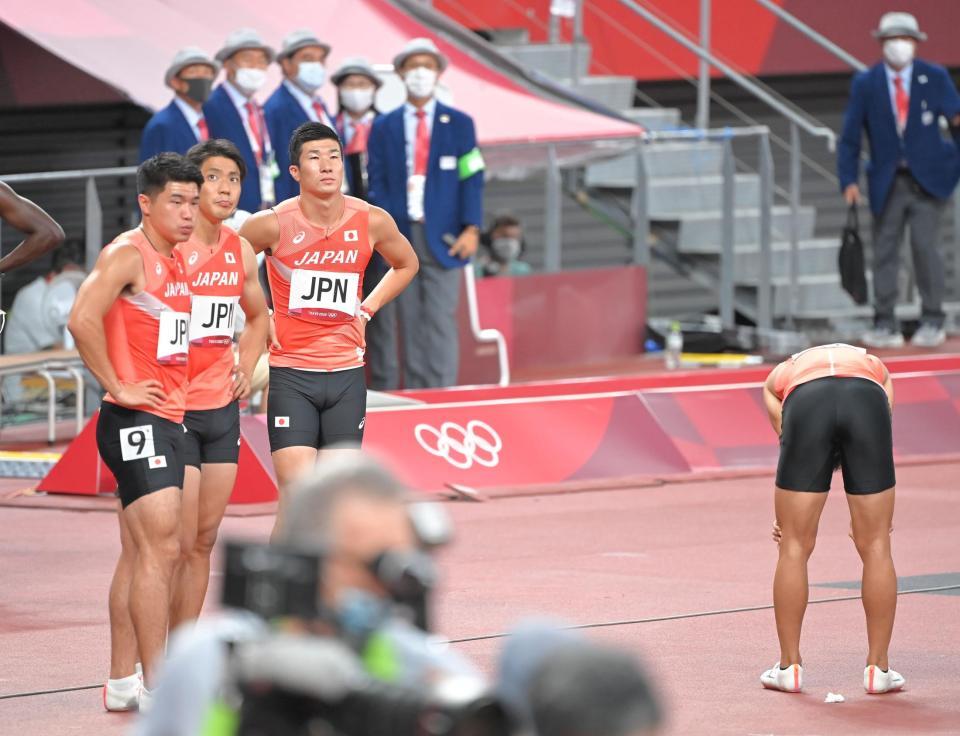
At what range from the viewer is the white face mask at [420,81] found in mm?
15096

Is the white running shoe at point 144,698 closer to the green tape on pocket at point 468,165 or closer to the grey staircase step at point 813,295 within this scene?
the green tape on pocket at point 468,165

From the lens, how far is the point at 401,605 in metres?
3.07

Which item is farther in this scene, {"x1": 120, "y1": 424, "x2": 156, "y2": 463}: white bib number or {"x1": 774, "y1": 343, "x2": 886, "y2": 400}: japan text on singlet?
{"x1": 774, "y1": 343, "x2": 886, "y2": 400}: japan text on singlet

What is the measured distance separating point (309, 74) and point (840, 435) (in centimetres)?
806

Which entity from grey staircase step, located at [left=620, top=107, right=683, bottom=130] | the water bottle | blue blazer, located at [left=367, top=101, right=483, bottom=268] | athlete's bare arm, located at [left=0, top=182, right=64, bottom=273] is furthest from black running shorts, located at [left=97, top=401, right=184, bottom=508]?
grey staircase step, located at [left=620, top=107, right=683, bottom=130]

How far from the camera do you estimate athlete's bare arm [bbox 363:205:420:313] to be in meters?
9.07

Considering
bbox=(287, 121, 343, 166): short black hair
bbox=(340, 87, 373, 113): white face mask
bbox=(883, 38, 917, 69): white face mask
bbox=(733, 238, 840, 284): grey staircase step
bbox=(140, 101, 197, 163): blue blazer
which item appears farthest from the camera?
bbox=(733, 238, 840, 284): grey staircase step

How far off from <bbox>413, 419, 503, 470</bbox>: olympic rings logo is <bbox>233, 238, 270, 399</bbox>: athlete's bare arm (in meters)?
4.94

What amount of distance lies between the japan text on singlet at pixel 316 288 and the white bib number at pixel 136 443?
1.78 m

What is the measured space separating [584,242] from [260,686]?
780 inches

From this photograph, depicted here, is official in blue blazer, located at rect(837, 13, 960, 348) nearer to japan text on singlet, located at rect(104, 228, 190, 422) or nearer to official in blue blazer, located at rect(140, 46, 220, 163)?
official in blue blazer, located at rect(140, 46, 220, 163)

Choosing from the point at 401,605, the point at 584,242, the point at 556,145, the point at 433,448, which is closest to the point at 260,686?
the point at 401,605

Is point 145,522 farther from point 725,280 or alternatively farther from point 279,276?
point 725,280

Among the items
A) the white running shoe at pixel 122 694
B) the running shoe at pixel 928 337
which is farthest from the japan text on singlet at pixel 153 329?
the running shoe at pixel 928 337
